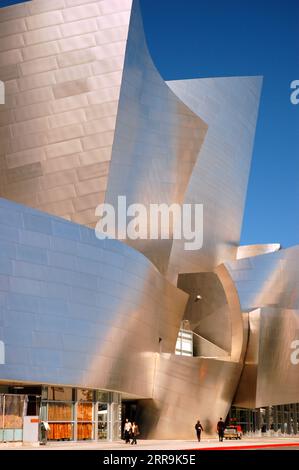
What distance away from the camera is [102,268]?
1142 inches

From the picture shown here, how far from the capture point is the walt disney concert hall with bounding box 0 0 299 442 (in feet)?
87.5

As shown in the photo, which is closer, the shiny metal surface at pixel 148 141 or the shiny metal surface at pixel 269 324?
the shiny metal surface at pixel 148 141

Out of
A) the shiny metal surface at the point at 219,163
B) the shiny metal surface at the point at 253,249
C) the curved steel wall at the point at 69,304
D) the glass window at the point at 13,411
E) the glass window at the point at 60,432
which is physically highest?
the shiny metal surface at the point at 219,163

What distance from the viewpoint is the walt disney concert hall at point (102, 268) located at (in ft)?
87.5

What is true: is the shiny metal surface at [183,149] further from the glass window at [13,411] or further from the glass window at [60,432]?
the glass window at [13,411]

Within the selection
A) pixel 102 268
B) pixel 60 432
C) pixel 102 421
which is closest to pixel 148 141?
pixel 102 268

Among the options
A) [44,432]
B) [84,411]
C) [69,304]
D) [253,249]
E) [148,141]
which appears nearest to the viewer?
[44,432]

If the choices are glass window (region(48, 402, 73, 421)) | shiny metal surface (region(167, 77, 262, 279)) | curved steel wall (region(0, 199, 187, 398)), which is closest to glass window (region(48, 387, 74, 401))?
glass window (region(48, 402, 73, 421))

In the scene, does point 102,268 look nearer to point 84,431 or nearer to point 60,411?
point 60,411

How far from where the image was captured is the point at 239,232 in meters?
49.5

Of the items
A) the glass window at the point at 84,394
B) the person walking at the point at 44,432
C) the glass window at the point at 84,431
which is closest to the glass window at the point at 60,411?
the glass window at the point at 84,394

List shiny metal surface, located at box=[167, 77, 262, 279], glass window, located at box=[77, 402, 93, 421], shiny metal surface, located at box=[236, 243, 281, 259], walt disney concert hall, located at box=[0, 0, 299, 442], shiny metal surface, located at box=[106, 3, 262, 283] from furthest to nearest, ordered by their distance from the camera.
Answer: shiny metal surface, located at box=[236, 243, 281, 259] < shiny metal surface, located at box=[167, 77, 262, 279] < shiny metal surface, located at box=[106, 3, 262, 283] < glass window, located at box=[77, 402, 93, 421] < walt disney concert hall, located at box=[0, 0, 299, 442]

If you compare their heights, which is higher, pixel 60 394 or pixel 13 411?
pixel 60 394

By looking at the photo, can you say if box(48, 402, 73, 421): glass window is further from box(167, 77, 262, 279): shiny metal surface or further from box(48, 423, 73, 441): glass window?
box(167, 77, 262, 279): shiny metal surface
